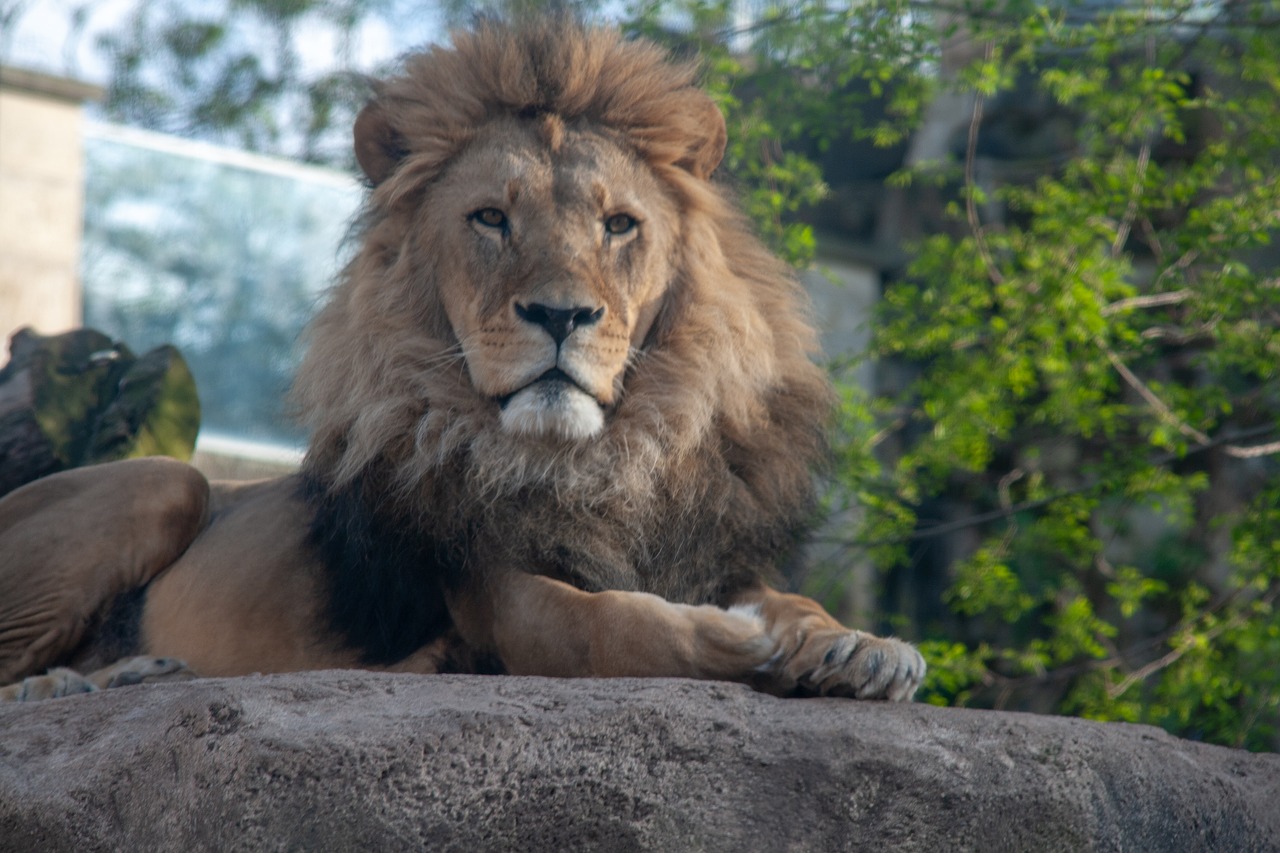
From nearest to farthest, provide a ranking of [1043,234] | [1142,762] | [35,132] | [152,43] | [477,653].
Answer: [1142,762]
[477,653]
[1043,234]
[35,132]
[152,43]

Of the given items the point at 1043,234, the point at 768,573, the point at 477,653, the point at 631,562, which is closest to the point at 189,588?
the point at 477,653

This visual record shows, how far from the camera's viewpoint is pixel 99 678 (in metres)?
3.08

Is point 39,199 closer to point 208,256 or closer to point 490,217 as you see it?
point 208,256

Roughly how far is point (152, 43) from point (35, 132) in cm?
315

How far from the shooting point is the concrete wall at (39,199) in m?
7.92

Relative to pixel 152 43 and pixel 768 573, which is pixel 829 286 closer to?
pixel 152 43

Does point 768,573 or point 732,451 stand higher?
point 732,451

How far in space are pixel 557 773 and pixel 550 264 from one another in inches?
43.9

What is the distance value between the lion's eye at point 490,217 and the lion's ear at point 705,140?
498mm

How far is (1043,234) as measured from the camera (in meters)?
5.45

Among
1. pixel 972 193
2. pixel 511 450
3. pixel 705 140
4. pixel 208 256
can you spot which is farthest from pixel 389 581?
pixel 208 256

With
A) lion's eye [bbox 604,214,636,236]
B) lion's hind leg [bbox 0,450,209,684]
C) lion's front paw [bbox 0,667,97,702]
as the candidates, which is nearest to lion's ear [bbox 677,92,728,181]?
lion's eye [bbox 604,214,636,236]

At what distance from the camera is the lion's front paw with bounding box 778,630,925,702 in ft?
8.20

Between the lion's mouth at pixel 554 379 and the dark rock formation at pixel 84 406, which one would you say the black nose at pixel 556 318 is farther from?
the dark rock formation at pixel 84 406
